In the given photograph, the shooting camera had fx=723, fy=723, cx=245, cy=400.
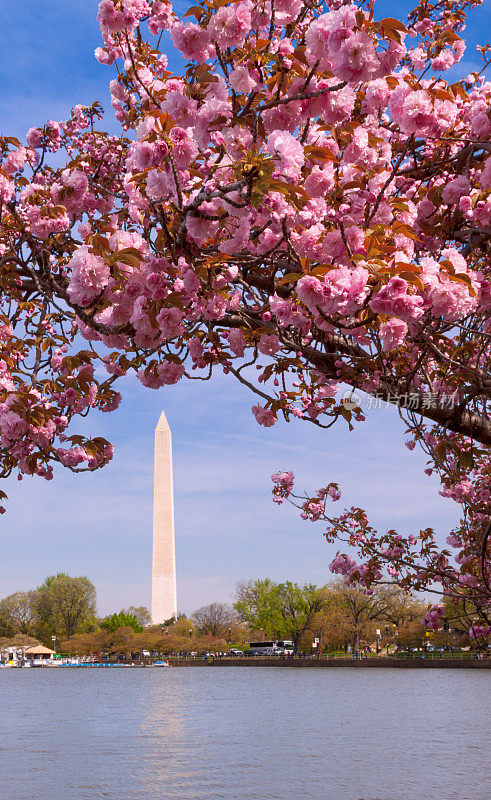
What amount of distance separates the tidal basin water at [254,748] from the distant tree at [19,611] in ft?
211

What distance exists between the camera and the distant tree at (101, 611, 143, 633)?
8862 cm

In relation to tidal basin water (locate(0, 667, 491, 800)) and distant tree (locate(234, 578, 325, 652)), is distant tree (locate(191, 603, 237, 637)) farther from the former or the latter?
tidal basin water (locate(0, 667, 491, 800))

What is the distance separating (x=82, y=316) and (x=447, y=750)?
15.0 m

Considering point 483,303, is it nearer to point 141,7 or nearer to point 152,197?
point 152,197

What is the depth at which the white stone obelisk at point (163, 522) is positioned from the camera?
1970 inches

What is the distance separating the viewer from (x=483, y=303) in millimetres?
4285

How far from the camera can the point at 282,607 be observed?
70.7 m

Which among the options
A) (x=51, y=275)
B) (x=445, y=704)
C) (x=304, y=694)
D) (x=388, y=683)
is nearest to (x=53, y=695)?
(x=304, y=694)

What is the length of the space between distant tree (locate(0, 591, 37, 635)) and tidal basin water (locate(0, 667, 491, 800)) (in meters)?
64.3

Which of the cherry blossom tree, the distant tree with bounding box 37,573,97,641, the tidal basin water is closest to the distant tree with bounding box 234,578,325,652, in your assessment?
the distant tree with bounding box 37,573,97,641

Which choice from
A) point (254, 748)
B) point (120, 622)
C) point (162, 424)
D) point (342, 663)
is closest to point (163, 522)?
point (162, 424)

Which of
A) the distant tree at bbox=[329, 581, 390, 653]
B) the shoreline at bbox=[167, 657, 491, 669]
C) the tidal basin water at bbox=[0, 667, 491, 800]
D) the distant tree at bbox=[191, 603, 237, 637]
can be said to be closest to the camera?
the tidal basin water at bbox=[0, 667, 491, 800]

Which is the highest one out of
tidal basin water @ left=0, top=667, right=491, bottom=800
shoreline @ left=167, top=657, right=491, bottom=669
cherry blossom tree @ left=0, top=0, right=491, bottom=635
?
cherry blossom tree @ left=0, top=0, right=491, bottom=635

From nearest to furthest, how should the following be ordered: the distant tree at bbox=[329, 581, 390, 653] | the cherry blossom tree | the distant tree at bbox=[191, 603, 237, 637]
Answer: the cherry blossom tree → the distant tree at bbox=[329, 581, 390, 653] → the distant tree at bbox=[191, 603, 237, 637]
